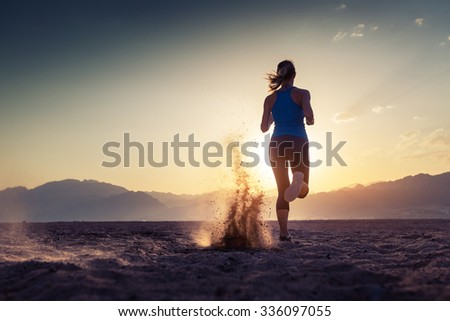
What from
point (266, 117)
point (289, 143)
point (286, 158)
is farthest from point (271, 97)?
point (286, 158)

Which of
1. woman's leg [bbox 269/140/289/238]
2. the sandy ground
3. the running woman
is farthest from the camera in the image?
woman's leg [bbox 269/140/289/238]

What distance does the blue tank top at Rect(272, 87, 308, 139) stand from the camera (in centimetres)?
607

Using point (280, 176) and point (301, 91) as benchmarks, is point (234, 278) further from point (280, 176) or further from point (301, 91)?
point (301, 91)

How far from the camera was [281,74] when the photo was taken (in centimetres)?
638

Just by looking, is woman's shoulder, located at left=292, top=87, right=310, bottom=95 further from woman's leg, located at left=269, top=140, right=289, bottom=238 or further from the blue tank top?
woman's leg, located at left=269, top=140, right=289, bottom=238

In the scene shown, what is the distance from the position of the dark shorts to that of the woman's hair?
88 cm

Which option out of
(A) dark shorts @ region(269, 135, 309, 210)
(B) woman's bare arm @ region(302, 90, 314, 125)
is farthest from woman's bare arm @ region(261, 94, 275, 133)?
(B) woman's bare arm @ region(302, 90, 314, 125)

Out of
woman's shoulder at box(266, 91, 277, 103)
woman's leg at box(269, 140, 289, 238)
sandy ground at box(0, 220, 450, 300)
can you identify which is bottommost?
sandy ground at box(0, 220, 450, 300)

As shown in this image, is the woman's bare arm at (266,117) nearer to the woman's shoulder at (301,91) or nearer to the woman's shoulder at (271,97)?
the woman's shoulder at (271,97)

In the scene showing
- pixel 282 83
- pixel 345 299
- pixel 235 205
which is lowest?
pixel 345 299
